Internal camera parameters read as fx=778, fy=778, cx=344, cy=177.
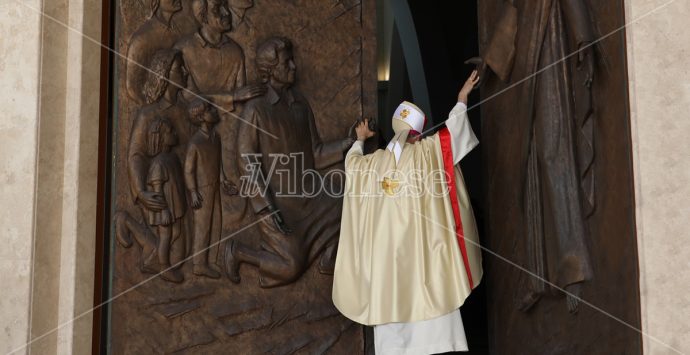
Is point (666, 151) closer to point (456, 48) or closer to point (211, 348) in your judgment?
point (456, 48)

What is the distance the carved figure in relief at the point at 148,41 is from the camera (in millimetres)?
5664

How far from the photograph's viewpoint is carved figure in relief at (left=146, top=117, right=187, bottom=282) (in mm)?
5488

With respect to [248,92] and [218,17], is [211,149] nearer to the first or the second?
[248,92]

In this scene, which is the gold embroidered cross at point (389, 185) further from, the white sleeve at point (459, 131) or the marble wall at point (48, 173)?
the marble wall at point (48, 173)

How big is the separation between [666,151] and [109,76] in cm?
387

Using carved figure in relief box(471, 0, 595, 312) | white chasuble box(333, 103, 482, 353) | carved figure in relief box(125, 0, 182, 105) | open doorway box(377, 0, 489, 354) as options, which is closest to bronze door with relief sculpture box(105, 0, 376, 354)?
carved figure in relief box(125, 0, 182, 105)

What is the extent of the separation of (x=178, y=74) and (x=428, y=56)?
76.5 inches

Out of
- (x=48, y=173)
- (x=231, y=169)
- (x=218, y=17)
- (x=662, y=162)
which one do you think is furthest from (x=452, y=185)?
(x=48, y=173)

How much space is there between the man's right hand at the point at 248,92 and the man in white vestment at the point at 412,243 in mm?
986

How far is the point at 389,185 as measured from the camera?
198 inches

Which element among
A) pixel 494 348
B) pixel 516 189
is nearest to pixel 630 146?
pixel 516 189

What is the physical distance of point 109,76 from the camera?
573 cm

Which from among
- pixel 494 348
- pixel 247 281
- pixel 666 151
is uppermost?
pixel 666 151

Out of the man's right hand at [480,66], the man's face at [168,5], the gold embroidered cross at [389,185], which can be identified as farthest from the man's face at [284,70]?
the man's right hand at [480,66]
